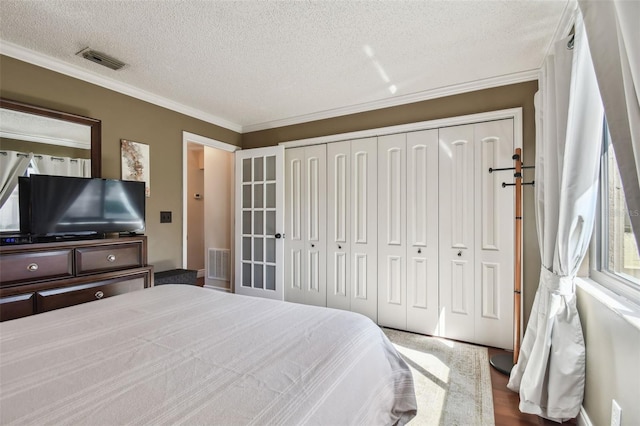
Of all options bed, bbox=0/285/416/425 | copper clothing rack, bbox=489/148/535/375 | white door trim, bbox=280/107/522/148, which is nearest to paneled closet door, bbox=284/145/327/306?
white door trim, bbox=280/107/522/148

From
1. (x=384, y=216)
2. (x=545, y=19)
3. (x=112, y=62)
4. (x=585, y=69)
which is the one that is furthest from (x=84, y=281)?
(x=545, y=19)

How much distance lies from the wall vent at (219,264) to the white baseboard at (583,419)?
4.37 metres

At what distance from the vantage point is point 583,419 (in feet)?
5.40

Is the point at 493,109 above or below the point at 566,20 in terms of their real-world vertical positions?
below

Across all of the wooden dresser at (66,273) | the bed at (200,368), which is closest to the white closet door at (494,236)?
the bed at (200,368)

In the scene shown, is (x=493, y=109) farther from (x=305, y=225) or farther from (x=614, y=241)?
(x=305, y=225)

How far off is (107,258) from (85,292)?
0.29m

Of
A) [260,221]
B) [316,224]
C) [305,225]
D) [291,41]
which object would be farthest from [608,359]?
[260,221]

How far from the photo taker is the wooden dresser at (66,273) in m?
1.87

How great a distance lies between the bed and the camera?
30.0 inches

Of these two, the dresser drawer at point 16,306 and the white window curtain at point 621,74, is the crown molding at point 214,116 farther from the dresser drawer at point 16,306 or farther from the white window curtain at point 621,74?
the dresser drawer at point 16,306

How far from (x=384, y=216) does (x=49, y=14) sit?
10.2 feet

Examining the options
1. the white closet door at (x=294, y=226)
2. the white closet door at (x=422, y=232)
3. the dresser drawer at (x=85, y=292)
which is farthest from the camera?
the white closet door at (x=294, y=226)

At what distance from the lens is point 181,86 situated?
291 cm
